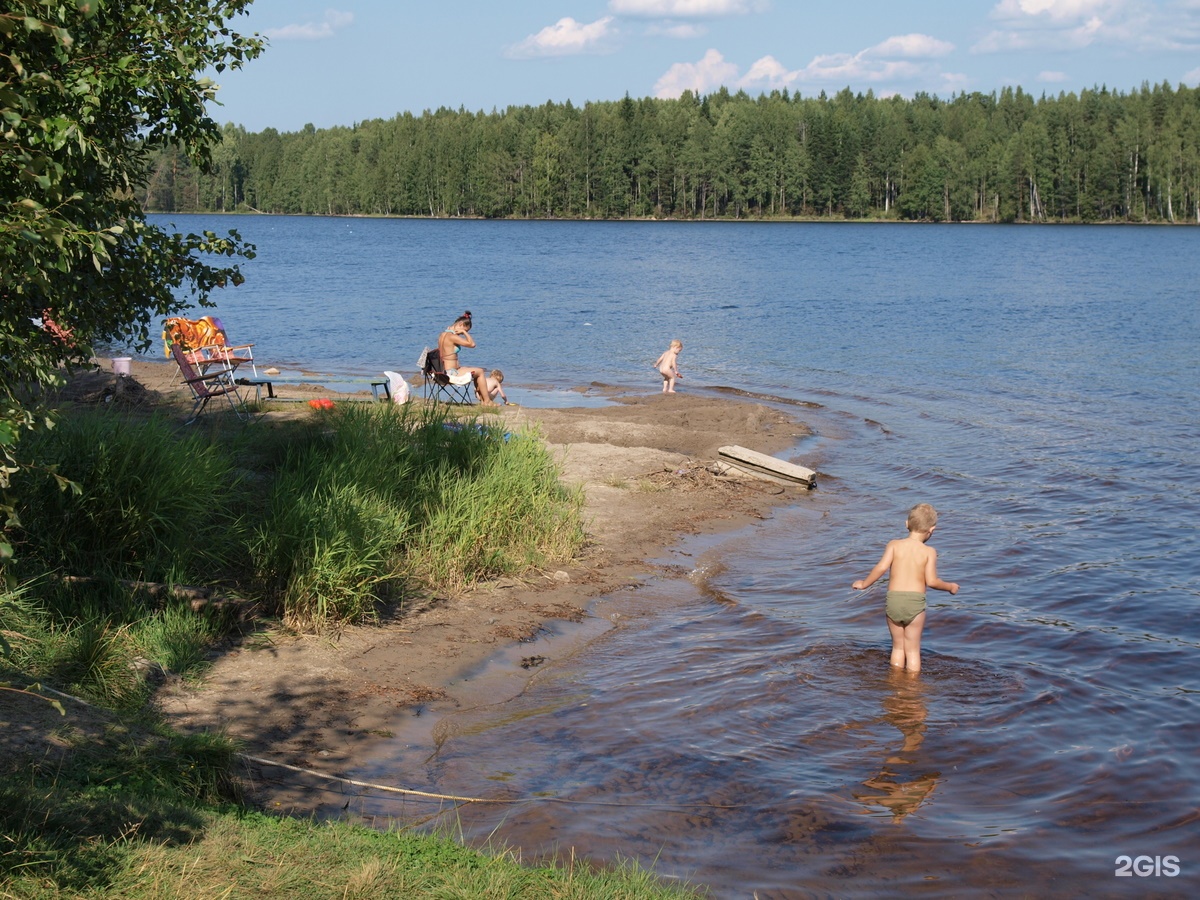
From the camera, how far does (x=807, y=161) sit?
12650cm

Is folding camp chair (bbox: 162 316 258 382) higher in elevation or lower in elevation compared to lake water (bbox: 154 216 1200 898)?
higher

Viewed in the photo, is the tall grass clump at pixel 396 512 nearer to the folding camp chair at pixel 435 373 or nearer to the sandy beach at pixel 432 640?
the sandy beach at pixel 432 640

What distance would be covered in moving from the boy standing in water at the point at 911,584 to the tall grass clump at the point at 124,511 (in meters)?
4.88

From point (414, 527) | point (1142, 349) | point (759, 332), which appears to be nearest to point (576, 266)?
point (759, 332)

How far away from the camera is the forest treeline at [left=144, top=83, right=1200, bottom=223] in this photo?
11588cm

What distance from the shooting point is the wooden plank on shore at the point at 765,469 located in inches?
574

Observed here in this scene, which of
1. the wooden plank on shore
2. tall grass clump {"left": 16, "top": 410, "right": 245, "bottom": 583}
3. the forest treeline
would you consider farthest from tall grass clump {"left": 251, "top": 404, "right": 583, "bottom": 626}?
the forest treeline

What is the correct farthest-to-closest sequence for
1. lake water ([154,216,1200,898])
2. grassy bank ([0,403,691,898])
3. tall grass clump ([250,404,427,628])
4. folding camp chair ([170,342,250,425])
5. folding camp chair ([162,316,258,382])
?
folding camp chair ([162,316,258,382]) → folding camp chair ([170,342,250,425]) → tall grass clump ([250,404,427,628]) → lake water ([154,216,1200,898]) → grassy bank ([0,403,691,898])

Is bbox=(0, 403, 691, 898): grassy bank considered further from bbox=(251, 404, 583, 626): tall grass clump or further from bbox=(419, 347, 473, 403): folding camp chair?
bbox=(419, 347, 473, 403): folding camp chair

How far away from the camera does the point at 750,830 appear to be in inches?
234

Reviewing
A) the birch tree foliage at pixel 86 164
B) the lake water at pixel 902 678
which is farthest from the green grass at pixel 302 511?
the lake water at pixel 902 678

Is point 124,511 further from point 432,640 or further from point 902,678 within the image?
point 902,678

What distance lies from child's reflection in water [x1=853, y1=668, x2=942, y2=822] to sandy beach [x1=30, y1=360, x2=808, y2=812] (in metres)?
2.48

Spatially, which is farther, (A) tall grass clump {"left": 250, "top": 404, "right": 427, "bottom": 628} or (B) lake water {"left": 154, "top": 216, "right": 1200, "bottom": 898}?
(A) tall grass clump {"left": 250, "top": 404, "right": 427, "bottom": 628}
